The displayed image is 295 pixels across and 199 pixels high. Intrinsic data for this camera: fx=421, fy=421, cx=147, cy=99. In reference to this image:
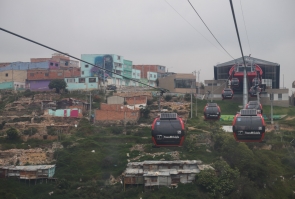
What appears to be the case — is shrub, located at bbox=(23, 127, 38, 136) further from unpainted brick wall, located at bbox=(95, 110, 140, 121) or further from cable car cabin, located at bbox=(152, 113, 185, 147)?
cable car cabin, located at bbox=(152, 113, 185, 147)

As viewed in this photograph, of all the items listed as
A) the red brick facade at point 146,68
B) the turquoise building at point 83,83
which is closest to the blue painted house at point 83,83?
the turquoise building at point 83,83

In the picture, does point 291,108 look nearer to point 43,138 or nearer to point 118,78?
point 118,78

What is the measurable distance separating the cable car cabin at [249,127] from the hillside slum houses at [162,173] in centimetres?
1240

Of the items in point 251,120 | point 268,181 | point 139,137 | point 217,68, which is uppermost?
point 217,68

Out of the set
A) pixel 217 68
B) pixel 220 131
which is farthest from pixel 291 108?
pixel 220 131

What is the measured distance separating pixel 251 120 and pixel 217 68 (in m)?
33.4

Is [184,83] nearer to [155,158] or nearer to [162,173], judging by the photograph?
[155,158]

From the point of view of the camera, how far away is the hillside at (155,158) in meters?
26.3

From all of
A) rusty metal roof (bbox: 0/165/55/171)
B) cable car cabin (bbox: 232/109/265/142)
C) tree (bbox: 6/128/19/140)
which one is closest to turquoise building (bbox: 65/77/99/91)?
tree (bbox: 6/128/19/140)

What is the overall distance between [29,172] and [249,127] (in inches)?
725

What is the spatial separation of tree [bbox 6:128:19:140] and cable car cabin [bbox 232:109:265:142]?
23.4 metres

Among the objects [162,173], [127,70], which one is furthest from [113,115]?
[127,70]

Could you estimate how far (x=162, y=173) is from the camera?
27.5 metres

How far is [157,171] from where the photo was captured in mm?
28000
